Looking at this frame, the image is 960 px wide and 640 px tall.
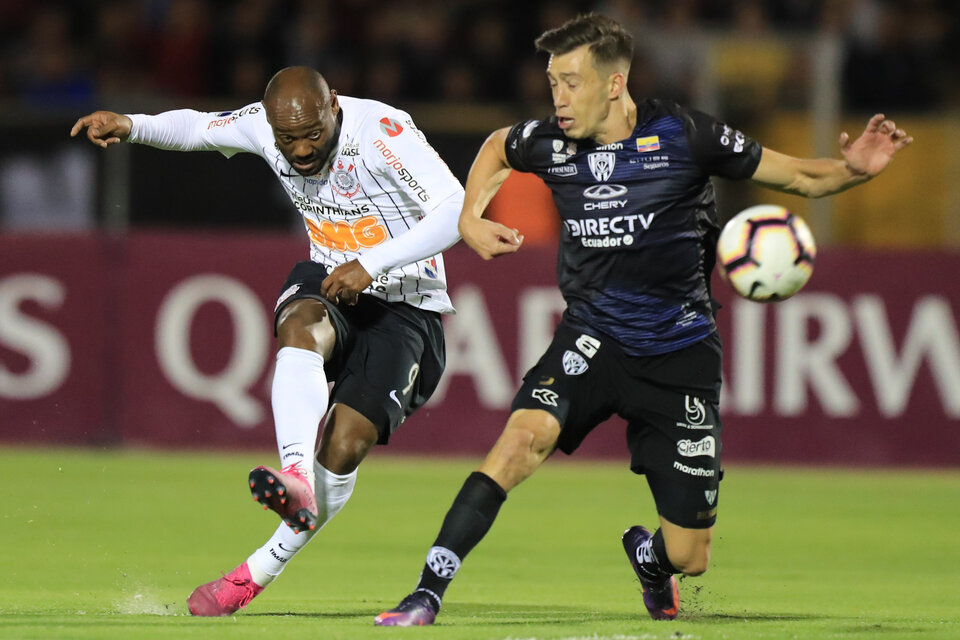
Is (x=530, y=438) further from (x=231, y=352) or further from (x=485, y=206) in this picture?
(x=231, y=352)

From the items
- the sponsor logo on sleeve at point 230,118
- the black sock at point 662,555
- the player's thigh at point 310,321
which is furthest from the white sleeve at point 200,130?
the black sock at point 662,555

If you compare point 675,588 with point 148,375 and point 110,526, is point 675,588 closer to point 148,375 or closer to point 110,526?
point 110,526

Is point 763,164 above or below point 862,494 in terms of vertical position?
above

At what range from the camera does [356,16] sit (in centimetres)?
1595

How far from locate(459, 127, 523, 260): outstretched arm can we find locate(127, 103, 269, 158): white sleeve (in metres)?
1.04

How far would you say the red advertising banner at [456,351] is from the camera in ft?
42.1

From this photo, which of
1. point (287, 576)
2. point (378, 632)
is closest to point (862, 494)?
point (287, 576)

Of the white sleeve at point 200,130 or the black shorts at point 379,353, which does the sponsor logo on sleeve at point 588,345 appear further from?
the white sleeve at point 200,130

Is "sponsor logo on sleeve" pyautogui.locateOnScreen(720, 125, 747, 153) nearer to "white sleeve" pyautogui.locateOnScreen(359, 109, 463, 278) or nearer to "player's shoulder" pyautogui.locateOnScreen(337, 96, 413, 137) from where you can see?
"white sleeve" pyautogui.locateOnScreen(359, 109, 463, 278)

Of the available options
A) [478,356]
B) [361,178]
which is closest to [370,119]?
[361,178]

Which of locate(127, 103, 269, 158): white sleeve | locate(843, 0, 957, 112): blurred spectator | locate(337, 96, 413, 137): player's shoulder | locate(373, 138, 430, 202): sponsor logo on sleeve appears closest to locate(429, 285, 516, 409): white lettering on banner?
locate(843, 0, 957, 112): blurred spectator

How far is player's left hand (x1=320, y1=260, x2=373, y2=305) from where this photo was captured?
6.11m

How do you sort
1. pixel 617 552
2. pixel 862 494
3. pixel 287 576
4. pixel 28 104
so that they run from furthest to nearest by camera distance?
pixel 28 104
pixel 862 494
pixel 617 552
pixel 287 576

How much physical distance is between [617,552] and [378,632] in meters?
3.56
